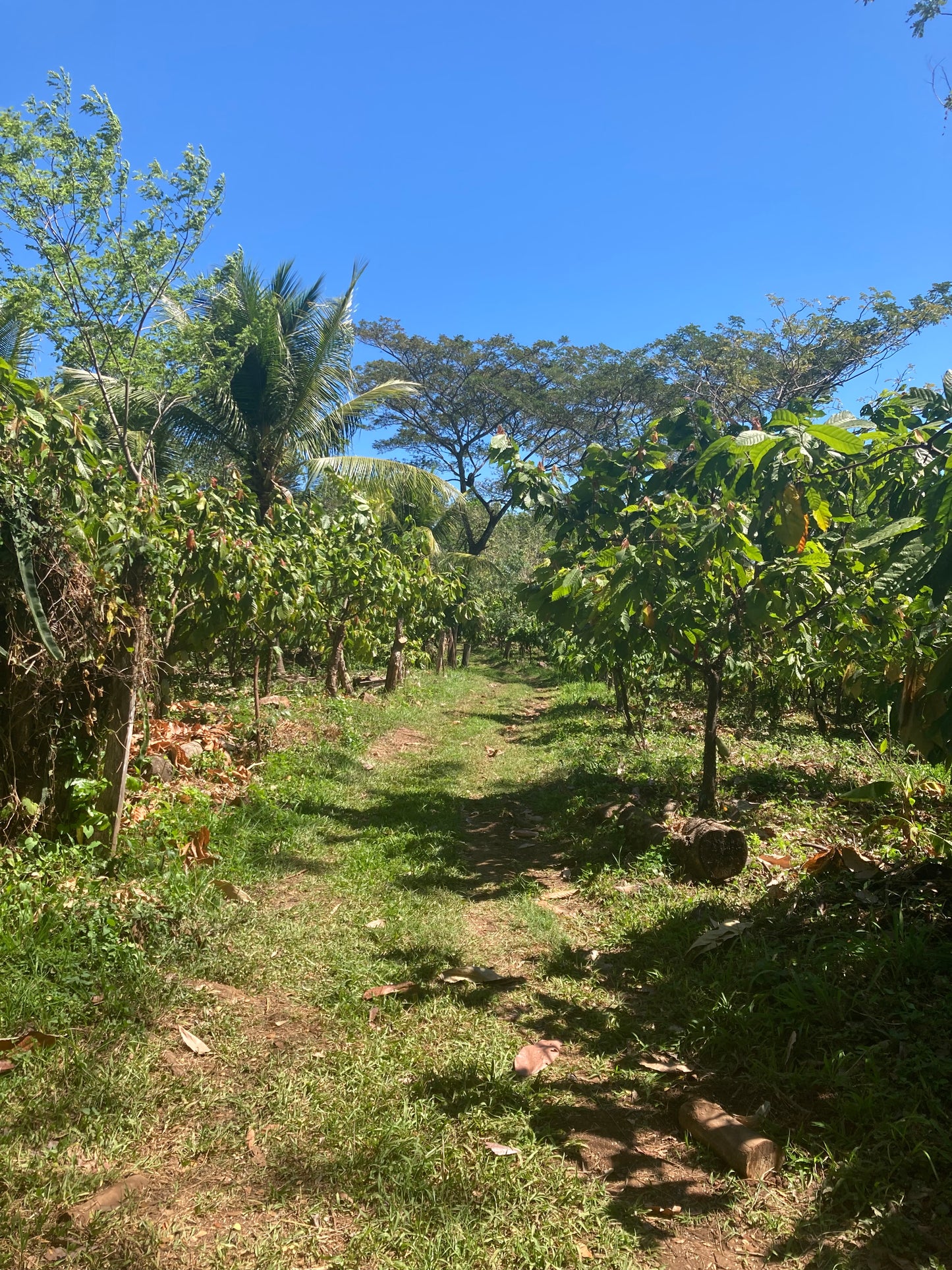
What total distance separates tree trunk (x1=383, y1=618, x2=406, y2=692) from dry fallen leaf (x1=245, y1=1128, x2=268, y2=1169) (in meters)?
11.0

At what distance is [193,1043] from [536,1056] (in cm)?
139

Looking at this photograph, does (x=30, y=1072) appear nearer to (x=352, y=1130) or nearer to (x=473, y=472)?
(x=352, y=1130)

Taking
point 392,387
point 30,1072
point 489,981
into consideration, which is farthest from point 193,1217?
point 392,387

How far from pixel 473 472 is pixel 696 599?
2353 centimetres

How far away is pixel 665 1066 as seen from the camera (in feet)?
10.2

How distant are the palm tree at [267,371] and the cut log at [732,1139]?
11.6 metres

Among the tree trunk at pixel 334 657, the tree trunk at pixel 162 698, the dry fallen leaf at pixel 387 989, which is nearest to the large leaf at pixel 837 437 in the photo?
the dry fallen leaf at pixel 387 989

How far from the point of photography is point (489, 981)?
152 inches

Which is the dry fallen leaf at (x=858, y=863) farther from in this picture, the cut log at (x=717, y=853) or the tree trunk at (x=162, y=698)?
the tree trunk at (x=162, y=698)

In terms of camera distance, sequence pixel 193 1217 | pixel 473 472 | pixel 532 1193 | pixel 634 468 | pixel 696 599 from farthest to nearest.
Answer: pixel 473 472
pixel 634 468
pixel 696 599
pixel 532 1193
pixel 193 1217

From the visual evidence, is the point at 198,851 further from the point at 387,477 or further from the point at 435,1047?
the point at 387,477

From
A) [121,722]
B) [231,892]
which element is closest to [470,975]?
[231,892]

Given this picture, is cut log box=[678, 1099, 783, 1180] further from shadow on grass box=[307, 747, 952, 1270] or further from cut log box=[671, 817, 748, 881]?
cut log box=[671, 817, 748, 881]

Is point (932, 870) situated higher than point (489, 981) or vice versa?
point (932, 870)
